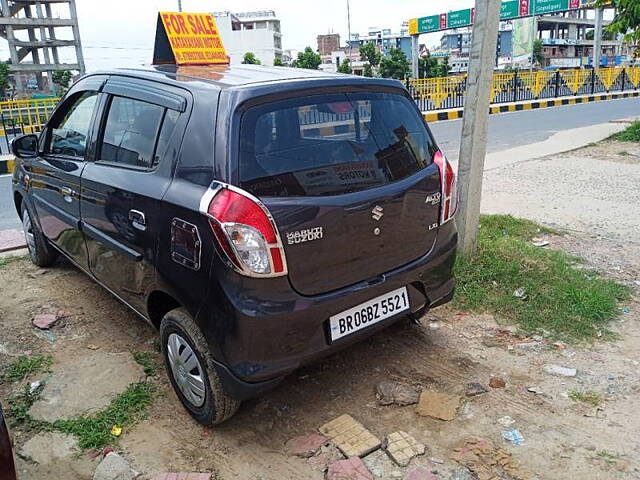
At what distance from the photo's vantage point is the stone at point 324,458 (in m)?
2.50

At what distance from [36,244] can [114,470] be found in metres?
2.82

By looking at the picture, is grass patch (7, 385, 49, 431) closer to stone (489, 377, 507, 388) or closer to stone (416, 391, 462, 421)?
stone (416, 391, 462, 421)

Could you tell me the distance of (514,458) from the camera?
2.52 metres

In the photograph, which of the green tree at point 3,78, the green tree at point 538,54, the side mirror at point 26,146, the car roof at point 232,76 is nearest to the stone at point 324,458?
the car roof at point 232,76

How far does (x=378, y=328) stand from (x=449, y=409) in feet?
1.84

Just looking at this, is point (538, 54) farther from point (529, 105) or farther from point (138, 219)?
point (138, 219)

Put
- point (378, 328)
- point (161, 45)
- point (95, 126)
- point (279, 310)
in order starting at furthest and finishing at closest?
point (161, 45), point (95, 126), point (378, 328), point (279, 310)

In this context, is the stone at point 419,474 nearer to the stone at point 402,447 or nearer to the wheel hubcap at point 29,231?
the stone at point 402,447

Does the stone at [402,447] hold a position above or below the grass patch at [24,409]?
below

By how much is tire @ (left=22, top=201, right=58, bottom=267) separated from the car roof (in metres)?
1.79

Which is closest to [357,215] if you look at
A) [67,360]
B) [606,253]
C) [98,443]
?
[98,443]

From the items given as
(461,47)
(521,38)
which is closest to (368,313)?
(521,38)

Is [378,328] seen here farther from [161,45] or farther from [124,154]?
[161,45]

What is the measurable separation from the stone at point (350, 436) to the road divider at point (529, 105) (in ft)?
47.9
